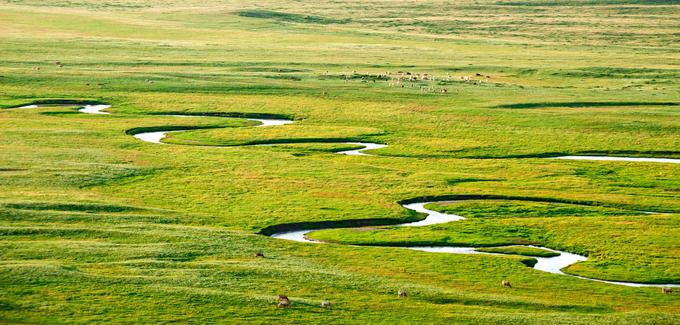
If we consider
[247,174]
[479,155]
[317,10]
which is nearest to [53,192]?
[247,174]

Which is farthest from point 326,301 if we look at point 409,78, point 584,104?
point 409,78

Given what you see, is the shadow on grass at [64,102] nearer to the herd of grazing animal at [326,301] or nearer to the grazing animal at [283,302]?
the herd of grazing animal at [326,301]

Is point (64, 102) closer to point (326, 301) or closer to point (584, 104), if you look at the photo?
point (584, 104)

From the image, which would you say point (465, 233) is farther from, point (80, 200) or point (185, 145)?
point (185, 145)

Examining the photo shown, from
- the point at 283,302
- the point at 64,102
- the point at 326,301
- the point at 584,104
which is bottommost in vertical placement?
the point at 64,102

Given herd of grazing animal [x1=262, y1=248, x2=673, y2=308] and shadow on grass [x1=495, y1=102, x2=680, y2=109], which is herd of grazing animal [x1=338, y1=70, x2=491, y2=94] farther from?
herd of grazing animal [x1=262, y1=248, x2=673, y2=308]

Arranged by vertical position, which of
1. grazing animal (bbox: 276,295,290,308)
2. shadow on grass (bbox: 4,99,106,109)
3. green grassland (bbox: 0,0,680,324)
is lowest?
shadow on grass (bbox: 4,99,106,109)

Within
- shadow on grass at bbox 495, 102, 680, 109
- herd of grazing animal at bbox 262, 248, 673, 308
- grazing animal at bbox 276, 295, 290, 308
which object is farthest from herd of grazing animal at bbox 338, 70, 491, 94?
grazing animal at bbox 276, 295, 290, 308

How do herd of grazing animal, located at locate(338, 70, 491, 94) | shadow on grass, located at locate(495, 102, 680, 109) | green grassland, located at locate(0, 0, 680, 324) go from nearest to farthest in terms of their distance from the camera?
green grassland, located at locate(0, 0, 680, 324) < shadow on grass, located at locate(495, 102, 680, 109) < herd of grazing animal, located at locate(338, 70, 491, 94)
